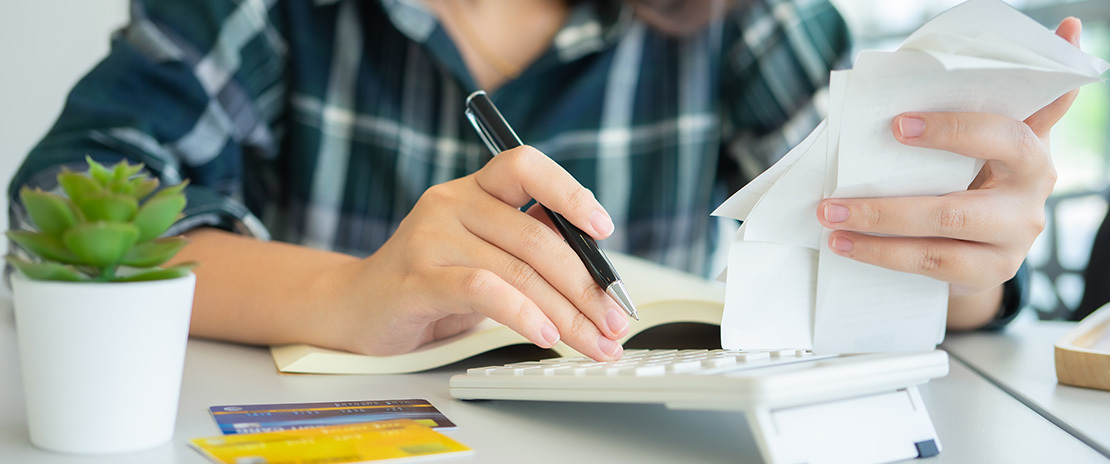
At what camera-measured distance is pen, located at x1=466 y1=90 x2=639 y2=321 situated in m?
0.45

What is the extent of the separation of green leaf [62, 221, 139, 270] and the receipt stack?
0.99ft

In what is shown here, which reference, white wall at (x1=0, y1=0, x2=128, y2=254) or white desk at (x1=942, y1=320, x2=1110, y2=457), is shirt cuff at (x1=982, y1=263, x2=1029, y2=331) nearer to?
white desk at (x1=942, y1=320, x2=1110, y2=457)

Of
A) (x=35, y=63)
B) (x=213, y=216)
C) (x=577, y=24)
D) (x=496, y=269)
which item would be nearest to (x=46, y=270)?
(x=496, y=269)

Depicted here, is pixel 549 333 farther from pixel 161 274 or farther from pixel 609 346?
pixel 161 274

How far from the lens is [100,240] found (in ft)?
0.98

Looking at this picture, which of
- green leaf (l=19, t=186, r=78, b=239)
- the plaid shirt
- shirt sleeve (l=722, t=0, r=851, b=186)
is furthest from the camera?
shirt sleeve (l=722, t=0, r=851, b=186)

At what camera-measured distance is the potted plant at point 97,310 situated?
30 cm

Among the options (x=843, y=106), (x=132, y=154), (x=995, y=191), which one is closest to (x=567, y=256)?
(x=843, y=106)

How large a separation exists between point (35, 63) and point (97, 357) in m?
1.69

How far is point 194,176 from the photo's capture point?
33.4 inches

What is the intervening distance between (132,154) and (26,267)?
1.53 feet

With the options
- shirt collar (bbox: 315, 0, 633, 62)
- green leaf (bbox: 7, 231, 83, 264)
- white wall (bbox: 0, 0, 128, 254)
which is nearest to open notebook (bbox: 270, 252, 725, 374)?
green leaf (bbox: 7, 231, 83, 264)

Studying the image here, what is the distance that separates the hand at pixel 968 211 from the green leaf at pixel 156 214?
34cm

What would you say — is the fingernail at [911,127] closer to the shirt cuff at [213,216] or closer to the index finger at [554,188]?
the index finger at [554,188]
